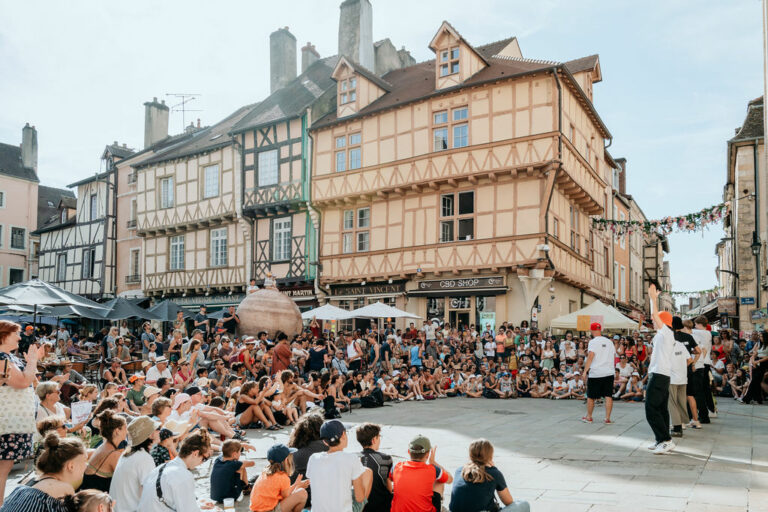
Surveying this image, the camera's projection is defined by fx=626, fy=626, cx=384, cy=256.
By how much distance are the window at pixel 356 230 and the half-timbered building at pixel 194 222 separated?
584cm

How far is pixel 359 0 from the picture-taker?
29.5m

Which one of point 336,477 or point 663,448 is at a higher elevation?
point 336,477

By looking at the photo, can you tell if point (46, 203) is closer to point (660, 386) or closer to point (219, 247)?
point (219, 247)

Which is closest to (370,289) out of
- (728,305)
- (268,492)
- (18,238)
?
(728,305)

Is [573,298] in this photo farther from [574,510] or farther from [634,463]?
[574,510]

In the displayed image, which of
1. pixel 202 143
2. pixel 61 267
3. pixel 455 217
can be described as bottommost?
pixel 61 267

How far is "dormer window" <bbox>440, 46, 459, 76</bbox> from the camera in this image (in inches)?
943

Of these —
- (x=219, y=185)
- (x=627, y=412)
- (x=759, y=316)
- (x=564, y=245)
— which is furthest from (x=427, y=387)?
(x=219, y=185)

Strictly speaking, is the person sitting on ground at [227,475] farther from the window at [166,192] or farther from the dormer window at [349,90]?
the window at [166,192]

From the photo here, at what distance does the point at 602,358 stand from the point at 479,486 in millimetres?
6440

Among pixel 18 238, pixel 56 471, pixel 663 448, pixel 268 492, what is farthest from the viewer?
pixel 18 238

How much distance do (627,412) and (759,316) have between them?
12671 millimetres

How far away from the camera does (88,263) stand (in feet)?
127

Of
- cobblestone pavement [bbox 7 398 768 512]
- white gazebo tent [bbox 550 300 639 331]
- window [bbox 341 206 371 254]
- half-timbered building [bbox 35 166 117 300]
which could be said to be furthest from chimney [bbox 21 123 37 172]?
cobblestone pavement [bbox 7 398 768 512]
